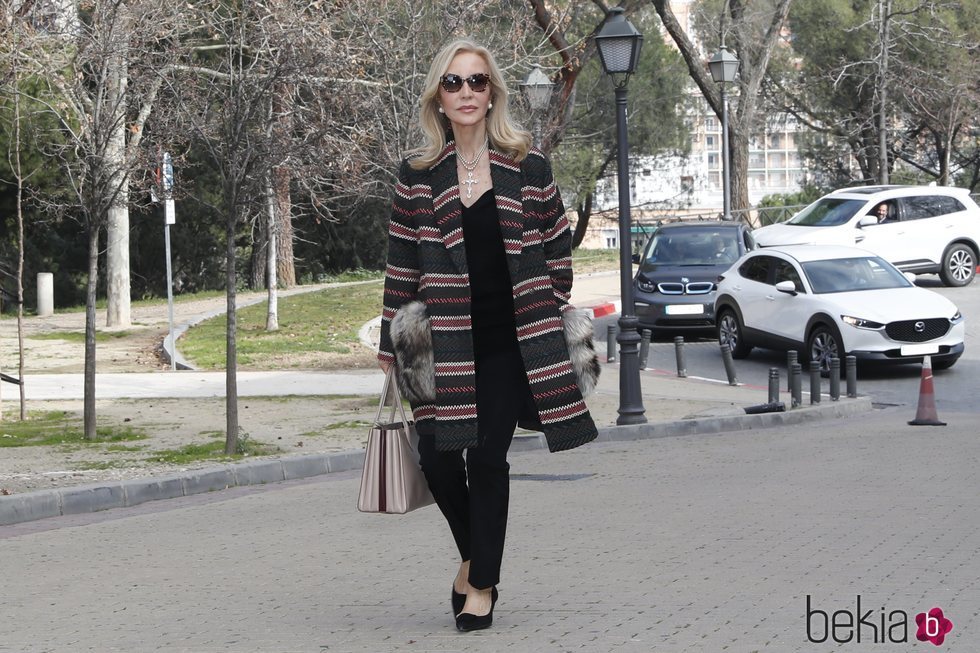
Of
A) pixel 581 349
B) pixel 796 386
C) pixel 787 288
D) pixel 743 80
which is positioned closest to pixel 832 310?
pixel 787 288

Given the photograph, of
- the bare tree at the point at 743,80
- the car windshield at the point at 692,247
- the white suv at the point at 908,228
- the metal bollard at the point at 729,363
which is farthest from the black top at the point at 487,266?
the bare tree at the point at 743,80

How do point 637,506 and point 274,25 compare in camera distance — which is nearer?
point 637,506

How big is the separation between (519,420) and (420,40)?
554 inches

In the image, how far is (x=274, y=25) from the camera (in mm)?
14234

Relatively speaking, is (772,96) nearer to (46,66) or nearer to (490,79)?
(46,66)

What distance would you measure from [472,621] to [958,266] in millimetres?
23015

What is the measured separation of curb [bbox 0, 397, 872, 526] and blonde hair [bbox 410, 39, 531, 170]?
5.12 m

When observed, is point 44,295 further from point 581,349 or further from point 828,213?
point 581,349

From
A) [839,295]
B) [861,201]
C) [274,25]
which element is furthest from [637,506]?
[861,201]

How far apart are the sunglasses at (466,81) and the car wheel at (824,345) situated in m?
13.0

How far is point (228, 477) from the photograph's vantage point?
424 inches

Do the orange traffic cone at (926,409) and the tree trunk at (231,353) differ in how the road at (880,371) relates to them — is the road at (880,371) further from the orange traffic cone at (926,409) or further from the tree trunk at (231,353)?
the tree trunk at (231,353)

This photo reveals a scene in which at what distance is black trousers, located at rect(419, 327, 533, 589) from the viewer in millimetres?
5395

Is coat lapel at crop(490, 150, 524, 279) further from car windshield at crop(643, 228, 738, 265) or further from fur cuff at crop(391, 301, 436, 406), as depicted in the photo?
car windshield at crop(643, 228, 738, 265)
